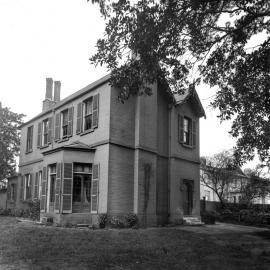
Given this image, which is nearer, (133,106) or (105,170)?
(105,170)

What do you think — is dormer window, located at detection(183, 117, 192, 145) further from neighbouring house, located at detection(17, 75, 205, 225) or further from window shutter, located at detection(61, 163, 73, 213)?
window shutter, located at detection(61, 163, 73, 213)

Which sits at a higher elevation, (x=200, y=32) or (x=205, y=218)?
(x=200, y=32)

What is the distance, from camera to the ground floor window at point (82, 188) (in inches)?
757

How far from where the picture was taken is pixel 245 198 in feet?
114

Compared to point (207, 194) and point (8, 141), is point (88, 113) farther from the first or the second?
point (207, 194)

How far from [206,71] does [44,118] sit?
15.9 meters

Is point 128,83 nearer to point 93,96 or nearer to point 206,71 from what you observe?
point 206,71

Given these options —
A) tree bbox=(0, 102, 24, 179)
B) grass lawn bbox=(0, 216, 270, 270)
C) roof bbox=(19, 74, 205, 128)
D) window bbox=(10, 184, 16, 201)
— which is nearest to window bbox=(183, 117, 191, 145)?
roof bbox=(19, 74, 205, 128)

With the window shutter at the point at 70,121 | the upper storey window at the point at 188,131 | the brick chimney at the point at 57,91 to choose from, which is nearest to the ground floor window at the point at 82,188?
the window shutter at the point at 70,121

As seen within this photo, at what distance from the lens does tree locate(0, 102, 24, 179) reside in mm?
40188

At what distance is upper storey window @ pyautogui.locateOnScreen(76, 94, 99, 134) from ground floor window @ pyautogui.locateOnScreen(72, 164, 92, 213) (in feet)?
7.50

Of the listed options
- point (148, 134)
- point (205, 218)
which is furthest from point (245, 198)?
point (148, 134)

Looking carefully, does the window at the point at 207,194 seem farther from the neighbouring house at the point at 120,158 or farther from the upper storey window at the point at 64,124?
the upper storey window at the point at 64,124

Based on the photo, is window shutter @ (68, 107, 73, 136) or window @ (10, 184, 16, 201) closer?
window shutter @ (68, 107, 73, 136)
